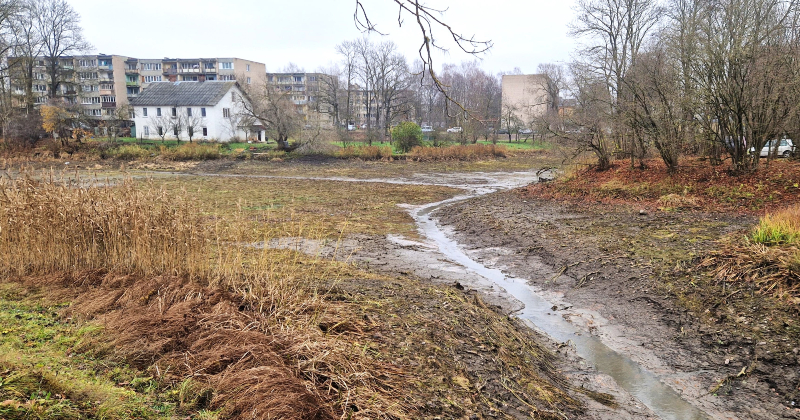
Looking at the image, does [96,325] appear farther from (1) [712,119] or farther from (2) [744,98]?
(1) [712,119]

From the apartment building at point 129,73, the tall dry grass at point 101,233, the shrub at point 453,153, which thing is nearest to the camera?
the tall dry grass at point 101,233

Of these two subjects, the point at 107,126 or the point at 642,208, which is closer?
the point at 642,208

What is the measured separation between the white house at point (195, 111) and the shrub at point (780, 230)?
179 feet

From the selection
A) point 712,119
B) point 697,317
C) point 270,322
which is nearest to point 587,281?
point 697,317

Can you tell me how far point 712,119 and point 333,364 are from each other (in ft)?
54.0

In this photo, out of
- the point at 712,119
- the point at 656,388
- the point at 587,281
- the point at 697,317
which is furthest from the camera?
the point at 712,119

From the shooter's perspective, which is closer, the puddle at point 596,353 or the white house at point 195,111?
the puddle at point 596,353

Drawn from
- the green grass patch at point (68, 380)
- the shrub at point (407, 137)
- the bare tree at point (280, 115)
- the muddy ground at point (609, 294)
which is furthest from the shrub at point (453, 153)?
the green grass patch at point (68, 380)

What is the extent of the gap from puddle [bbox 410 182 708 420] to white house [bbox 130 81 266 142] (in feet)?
171

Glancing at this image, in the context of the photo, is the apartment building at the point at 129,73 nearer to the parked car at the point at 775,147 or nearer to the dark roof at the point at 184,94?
the dark roof at the point at 184,94

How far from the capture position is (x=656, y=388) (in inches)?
221

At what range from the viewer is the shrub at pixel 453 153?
150ft

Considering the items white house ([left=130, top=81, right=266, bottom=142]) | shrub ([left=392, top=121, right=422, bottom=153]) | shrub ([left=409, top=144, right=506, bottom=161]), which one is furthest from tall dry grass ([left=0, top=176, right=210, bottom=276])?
white house ([left=130, top=81, right=266, bottom=142])

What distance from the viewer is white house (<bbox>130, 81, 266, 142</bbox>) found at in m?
58.8
